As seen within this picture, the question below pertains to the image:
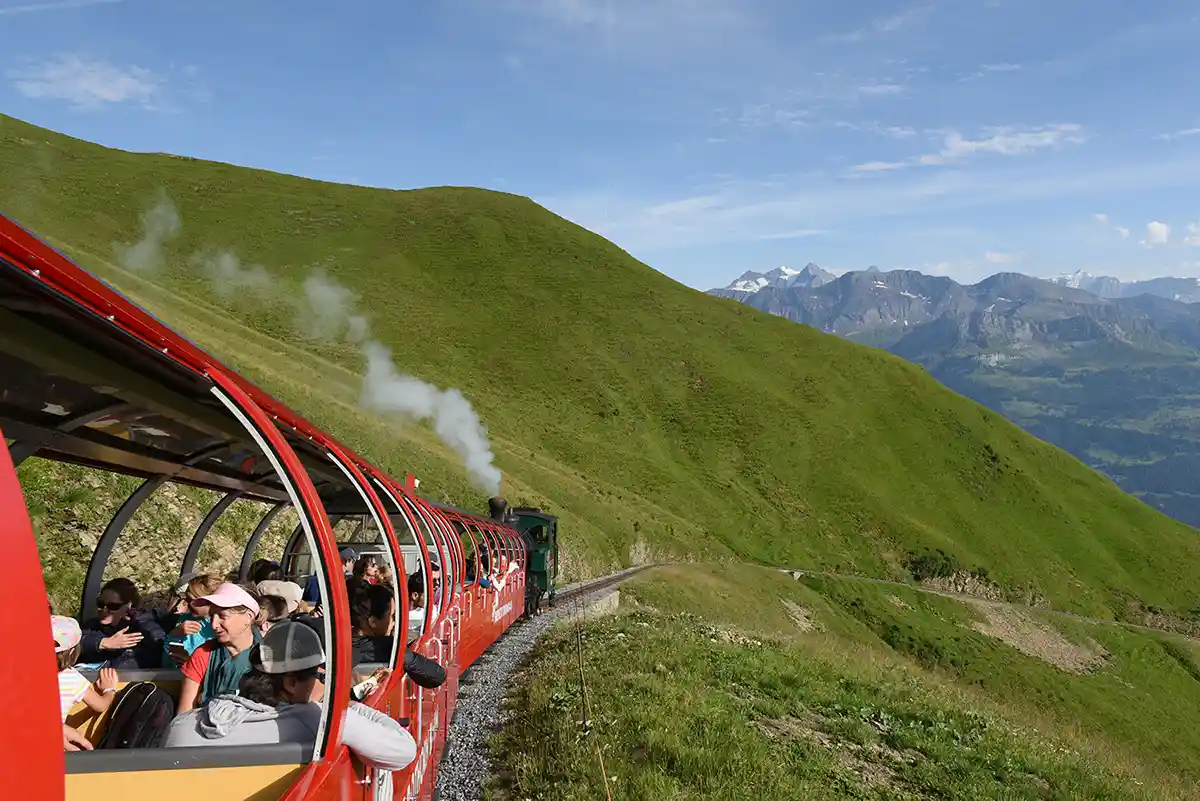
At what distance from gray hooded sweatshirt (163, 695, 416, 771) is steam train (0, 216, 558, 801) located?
0.48 feet

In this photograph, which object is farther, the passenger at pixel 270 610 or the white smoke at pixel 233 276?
the white smoke at pixel 233 276

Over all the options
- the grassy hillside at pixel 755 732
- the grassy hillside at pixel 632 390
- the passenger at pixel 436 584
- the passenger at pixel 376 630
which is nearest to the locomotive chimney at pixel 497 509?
the grassy hillside at pixel 755 732

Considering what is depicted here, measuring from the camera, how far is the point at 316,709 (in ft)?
14.3

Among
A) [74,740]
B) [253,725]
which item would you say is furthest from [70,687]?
[253,725]

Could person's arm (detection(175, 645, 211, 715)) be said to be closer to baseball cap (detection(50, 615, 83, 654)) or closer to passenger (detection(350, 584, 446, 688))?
baseball cap (detection(50, 615, 83, 654))

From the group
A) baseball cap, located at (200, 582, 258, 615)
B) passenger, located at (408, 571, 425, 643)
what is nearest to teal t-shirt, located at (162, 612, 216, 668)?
baseball cap, located at (200, 582, 258, 615)

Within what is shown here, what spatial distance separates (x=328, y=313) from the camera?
102 metres

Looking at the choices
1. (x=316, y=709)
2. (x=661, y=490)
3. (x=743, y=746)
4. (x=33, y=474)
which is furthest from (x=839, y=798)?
(x=661, y=490)

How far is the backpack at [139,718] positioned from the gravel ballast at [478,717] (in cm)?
461

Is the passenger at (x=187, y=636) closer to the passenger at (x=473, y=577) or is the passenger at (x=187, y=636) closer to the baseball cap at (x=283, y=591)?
the baseball cap at (x=283, y=591)

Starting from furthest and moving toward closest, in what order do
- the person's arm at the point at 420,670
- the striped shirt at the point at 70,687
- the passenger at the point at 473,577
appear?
1. the passenger at the point at 473,577
2. the person's arm at the point at 420,670
3. the striped shirt at the point at 70,687

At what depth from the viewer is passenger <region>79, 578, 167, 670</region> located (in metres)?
6.22

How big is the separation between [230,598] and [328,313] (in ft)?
334

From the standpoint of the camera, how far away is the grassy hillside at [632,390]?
266 ft
